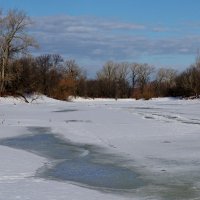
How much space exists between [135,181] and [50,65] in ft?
229

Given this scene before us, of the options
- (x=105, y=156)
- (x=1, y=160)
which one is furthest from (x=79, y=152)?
(x=1, y=160)

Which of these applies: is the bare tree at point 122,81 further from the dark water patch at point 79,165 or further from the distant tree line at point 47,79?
the dark water patch at point 79,165

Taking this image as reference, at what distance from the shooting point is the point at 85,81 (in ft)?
351

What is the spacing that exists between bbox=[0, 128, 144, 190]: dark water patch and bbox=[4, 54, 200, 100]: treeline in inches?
1701

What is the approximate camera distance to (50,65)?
79000 mm

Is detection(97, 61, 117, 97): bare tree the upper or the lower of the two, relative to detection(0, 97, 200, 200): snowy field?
upper

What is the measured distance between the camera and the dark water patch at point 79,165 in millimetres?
10039

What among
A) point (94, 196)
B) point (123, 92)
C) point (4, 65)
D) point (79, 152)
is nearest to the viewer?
point (94, 196)

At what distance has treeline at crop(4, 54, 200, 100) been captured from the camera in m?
61.8

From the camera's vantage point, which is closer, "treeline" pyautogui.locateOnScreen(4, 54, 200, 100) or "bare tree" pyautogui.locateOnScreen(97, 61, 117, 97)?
"treeline" pyautogui.locateOnScreen(4, 54, 200, 100)

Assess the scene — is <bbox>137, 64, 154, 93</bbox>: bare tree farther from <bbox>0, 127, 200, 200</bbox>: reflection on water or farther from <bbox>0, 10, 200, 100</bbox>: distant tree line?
<bbox>0, 127, 200, 200</bbox>: reflection on water

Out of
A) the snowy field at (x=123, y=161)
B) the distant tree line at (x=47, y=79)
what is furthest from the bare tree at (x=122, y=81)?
the snowy field at (x=123, y=161)

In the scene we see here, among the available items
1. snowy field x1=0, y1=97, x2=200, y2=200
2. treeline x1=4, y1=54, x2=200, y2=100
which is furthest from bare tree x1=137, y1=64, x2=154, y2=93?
snowy field x1=0, y1=97, x2=200, y2=200

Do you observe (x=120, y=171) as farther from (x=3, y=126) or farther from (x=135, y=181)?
(x=3, y=126)
